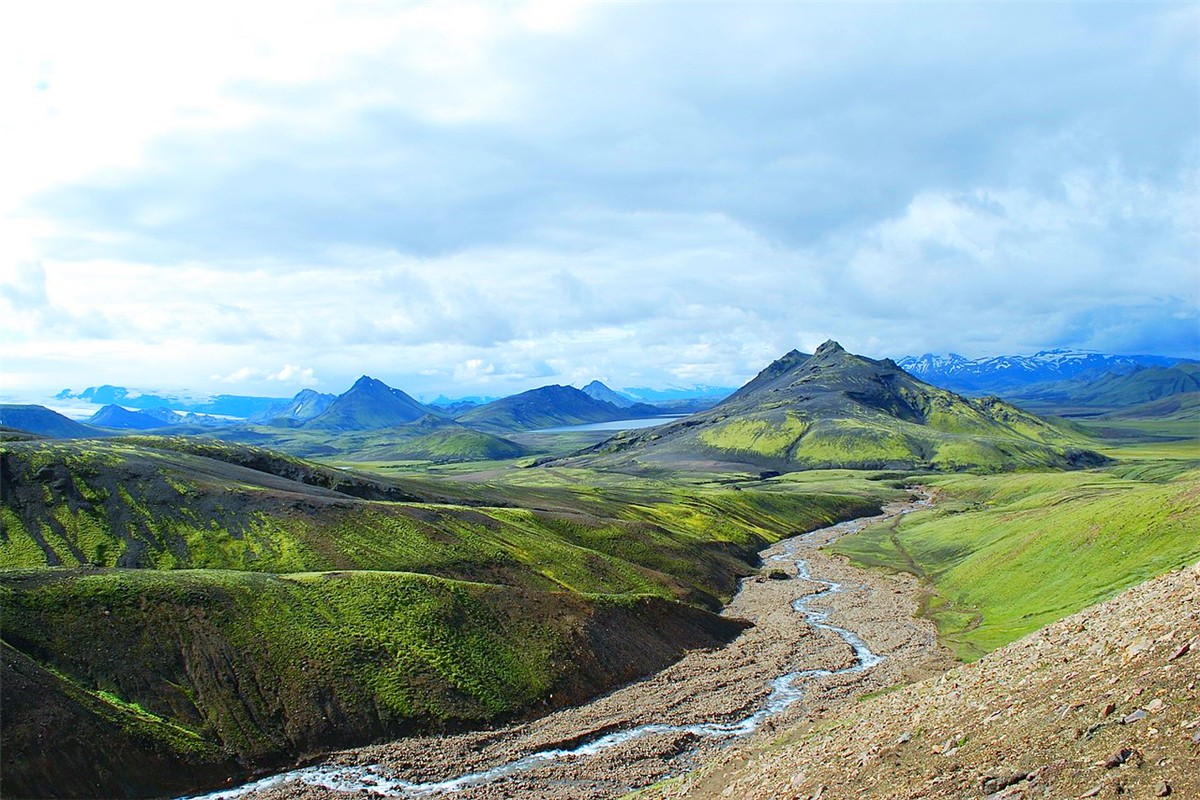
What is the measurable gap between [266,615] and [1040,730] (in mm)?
63551

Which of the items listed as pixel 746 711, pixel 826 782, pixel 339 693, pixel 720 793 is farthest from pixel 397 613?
pixel 826 782

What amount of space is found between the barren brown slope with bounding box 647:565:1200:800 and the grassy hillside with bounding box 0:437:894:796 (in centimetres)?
3190

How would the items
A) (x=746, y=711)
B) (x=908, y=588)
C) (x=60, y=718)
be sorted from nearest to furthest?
(x=60, y=718)
(x=746, y=711)
(x=908, y=588)

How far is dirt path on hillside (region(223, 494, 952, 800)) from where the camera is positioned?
5322cm

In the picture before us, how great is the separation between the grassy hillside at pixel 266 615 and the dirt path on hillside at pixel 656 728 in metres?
3.77

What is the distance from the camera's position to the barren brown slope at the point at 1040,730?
87.6 ft

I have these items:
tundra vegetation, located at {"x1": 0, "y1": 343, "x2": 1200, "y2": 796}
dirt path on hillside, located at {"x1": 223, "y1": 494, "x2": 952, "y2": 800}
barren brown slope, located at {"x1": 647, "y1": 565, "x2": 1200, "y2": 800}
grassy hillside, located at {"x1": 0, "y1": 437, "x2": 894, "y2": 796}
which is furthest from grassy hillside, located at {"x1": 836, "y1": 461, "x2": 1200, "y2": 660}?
barren brown slope, located at {"x1": 647, "y1": 565, "x2": 1200, "y2": 800}

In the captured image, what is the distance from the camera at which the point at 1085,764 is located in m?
27.2

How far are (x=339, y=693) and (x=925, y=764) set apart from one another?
48967mm

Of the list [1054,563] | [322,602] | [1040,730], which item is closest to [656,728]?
[322,602]

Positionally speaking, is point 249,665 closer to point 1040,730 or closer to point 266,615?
point 266,615

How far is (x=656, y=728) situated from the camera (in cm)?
6300

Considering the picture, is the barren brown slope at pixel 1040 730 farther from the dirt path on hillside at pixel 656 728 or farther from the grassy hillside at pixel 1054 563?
the grassy hillside at pixel 1054 563

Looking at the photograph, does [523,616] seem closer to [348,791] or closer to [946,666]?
[348,791]
